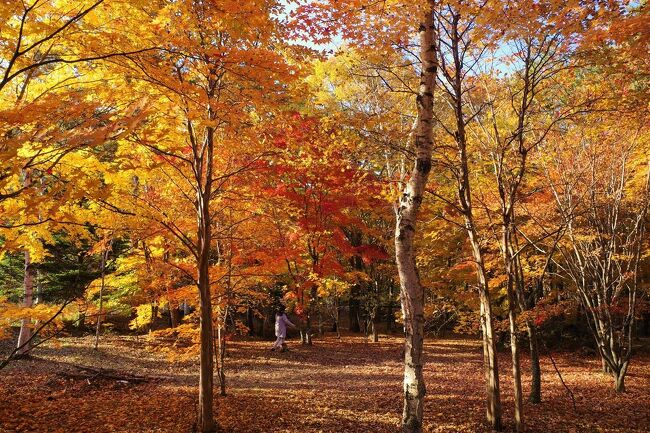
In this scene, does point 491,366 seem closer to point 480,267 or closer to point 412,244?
point 480,267

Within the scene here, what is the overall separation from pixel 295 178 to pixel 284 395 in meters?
7.28

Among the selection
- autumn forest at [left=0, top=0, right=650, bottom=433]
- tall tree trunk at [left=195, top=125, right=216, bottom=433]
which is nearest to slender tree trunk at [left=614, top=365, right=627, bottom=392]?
autumn forest at [left=0, top=0, right=650, bottom=433]

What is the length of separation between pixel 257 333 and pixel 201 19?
19687 millimetres

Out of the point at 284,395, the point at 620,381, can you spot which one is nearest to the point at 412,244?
the point at 284,395

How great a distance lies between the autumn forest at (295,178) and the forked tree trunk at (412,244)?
0.08ft

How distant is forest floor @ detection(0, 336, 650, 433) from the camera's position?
7.09 m

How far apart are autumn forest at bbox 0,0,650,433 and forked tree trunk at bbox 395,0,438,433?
0.02 meters

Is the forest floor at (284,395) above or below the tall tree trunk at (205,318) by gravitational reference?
below

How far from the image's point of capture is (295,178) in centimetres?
1434

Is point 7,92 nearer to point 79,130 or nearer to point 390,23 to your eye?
point 79,130

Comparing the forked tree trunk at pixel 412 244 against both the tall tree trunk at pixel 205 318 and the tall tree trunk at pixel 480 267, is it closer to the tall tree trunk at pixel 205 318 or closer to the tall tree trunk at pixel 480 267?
the tall tree trunk at pixel 480 267

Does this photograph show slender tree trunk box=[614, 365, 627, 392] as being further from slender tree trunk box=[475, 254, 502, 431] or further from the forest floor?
→ slender tree trunk box=[475, 254, 502, 431]

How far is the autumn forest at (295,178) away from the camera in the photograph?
14.5ft

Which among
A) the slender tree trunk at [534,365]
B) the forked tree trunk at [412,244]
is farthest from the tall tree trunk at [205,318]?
the slender tree trunk at [534,365]
